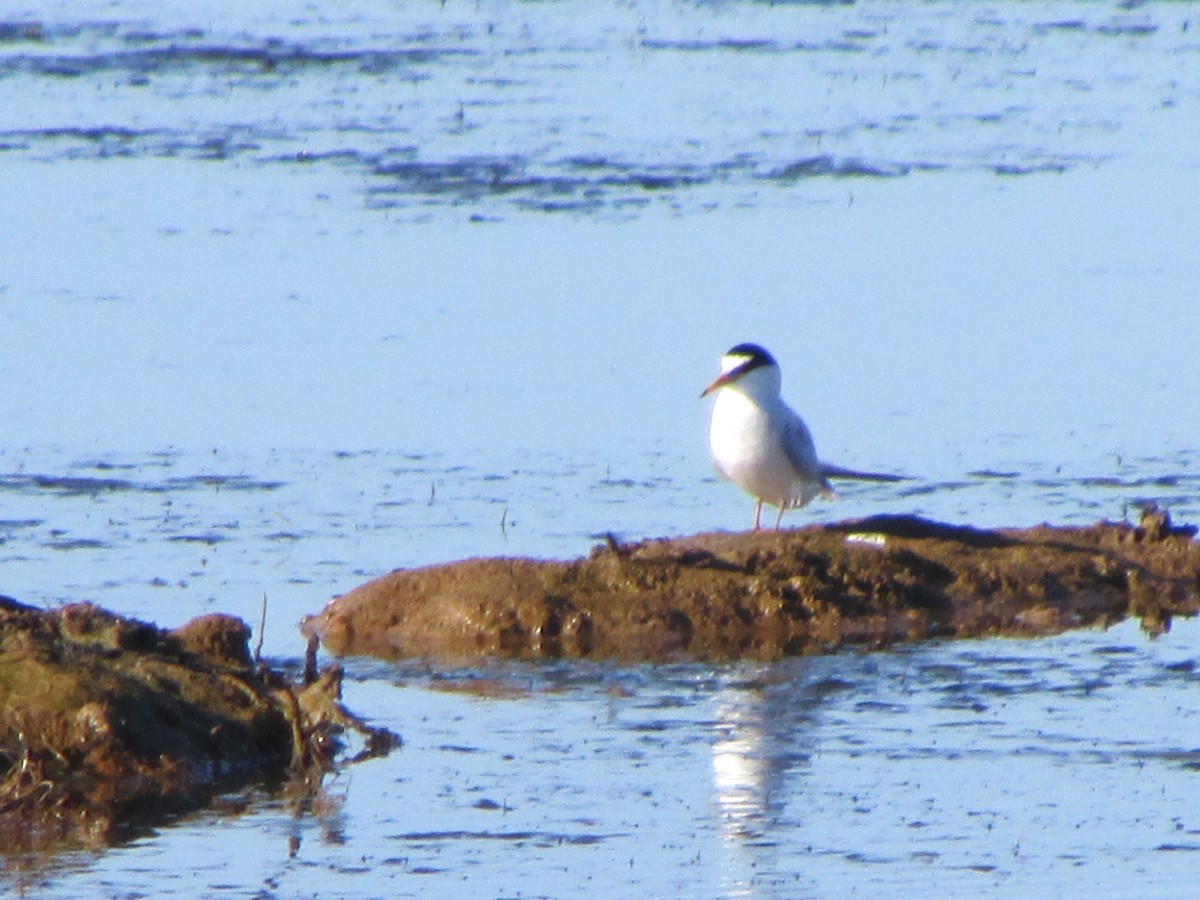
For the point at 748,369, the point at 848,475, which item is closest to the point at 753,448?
the point at 748,369

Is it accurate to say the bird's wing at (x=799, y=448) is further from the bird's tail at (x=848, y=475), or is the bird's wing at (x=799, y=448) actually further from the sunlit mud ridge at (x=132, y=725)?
the sunlit mud ridge at (x=132, y=725)

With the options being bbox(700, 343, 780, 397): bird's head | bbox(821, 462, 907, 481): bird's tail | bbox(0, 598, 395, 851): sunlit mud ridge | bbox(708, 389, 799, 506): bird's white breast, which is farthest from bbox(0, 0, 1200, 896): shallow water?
bbox(700, 343, 780, 397): bird's head

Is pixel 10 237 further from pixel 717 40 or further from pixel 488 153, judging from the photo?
pixel 717 40

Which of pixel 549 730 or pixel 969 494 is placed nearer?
pixel 549 730

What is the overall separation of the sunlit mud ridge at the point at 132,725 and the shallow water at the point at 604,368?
0.73 ft

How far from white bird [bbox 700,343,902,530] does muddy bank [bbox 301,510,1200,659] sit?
17.1 inches

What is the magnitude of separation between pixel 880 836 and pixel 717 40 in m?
21.0

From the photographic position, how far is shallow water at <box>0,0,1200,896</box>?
300 inches

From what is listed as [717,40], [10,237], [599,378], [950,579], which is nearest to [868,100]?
[717,40]

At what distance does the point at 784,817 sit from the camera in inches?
298

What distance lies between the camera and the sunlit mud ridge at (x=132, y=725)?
7.78m

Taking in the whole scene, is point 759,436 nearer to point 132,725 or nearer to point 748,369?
point 748,369

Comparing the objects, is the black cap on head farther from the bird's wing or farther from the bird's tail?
the bird's tail

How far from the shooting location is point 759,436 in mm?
10758
